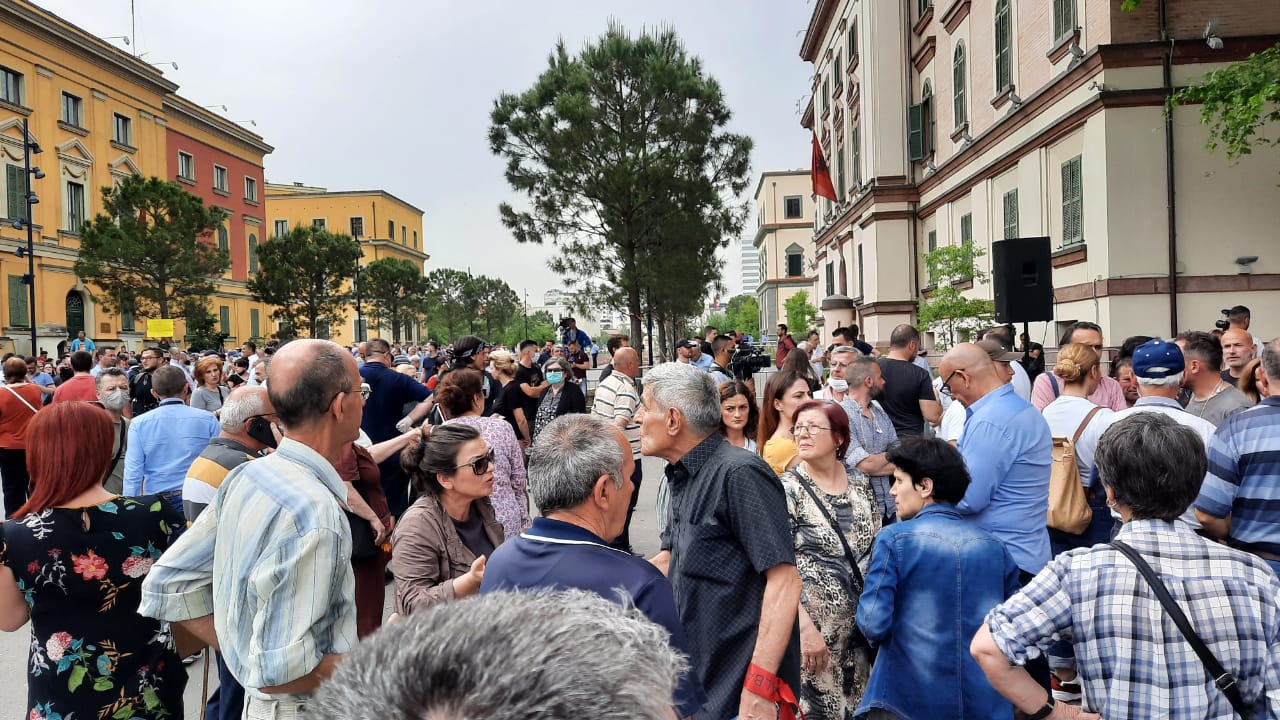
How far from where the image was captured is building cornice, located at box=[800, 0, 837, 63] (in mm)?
34906

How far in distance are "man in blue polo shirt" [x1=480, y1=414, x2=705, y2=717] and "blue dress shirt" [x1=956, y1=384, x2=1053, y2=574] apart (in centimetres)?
239

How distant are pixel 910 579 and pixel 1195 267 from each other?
13.9 metres

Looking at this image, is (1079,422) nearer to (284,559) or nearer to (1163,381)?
(1163,381)

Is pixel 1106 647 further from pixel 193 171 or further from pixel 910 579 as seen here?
pixel 193 171

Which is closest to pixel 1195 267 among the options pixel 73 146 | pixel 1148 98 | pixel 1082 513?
pixel 1148 98

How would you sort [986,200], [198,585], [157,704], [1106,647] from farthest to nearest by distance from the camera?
[986,200], [157,704], [198,585], [1106,647]

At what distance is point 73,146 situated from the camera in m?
40.1

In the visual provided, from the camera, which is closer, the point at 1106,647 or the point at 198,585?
the point at 1106,647

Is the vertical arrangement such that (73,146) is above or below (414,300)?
above

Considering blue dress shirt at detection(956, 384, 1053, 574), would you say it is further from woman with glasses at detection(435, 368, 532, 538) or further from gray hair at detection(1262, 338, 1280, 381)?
woman with glasses at detection(435, 368, 532, 538)

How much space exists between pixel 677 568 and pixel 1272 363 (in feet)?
8.90

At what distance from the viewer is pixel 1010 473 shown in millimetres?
4367

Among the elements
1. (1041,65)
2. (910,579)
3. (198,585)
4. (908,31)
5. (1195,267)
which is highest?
(908,31)

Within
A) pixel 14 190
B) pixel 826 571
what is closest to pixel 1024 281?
pixel 826 571
